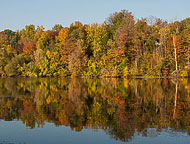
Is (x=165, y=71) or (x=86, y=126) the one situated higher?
(x=165, y=71)

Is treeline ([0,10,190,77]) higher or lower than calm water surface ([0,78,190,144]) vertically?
higher

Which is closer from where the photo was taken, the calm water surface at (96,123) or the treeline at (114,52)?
the calm water surface at (96,123)

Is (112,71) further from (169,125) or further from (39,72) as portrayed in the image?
(169,125)

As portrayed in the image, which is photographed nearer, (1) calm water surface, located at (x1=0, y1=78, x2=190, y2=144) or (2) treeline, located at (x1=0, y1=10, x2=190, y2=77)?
(1) calm water surface, located at (x1=0, y1=78, x2=190, y2=144)

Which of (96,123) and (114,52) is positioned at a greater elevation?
(114,52)

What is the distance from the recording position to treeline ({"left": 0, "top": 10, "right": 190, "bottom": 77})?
5634 centimetres

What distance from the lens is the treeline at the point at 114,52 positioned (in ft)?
185

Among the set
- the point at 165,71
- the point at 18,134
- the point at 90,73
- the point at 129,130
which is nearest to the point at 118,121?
the point at 129,130

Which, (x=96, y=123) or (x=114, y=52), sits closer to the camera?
(x=96, y=123)

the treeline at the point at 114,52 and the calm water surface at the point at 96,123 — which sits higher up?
the treeline at the point at 114,52

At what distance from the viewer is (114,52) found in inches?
2410

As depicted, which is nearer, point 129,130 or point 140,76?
point 129,130

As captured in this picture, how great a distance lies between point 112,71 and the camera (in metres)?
58.2

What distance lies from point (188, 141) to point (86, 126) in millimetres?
5051
